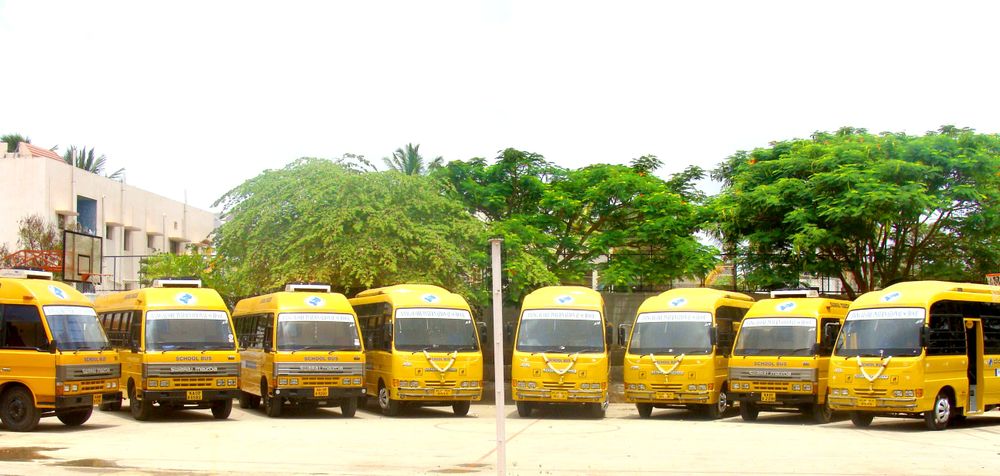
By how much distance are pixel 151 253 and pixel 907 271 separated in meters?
43.2

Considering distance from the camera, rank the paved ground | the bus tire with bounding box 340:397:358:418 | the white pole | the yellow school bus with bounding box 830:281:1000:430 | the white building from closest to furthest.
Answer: the white pole → the paved ground → the yellow school bus with bounding box 830:281:1000:430 → the bus tire with bounding box 340:397:358:418 → the white building

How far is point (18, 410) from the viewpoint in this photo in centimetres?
1870

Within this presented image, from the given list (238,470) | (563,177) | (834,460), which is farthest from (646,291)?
(238,470)

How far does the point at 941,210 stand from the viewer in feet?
104

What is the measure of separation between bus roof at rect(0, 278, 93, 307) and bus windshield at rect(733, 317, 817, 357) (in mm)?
13575

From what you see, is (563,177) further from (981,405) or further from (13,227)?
(13,227)

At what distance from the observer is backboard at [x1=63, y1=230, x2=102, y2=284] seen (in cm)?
3400

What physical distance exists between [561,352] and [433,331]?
2958mm

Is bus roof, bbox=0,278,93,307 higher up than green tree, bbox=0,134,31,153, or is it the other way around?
green tree, bbox=0,134,31,153

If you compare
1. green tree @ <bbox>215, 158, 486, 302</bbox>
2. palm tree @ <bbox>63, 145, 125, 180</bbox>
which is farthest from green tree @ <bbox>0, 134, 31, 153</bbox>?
green tree @ <bbox>215, 158, 486, 302</bbox>

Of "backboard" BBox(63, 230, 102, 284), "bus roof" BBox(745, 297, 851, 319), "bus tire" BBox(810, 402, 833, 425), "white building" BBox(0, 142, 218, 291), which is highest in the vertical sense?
"white building" BBox(0, 142, 218, 291)

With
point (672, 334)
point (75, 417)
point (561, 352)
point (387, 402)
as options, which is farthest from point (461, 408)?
point (75, 417)

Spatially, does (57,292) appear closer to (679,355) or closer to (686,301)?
(679,355)

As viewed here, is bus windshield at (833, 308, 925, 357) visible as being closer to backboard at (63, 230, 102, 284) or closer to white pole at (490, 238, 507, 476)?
white pole at (490, 238, 507, 476)
